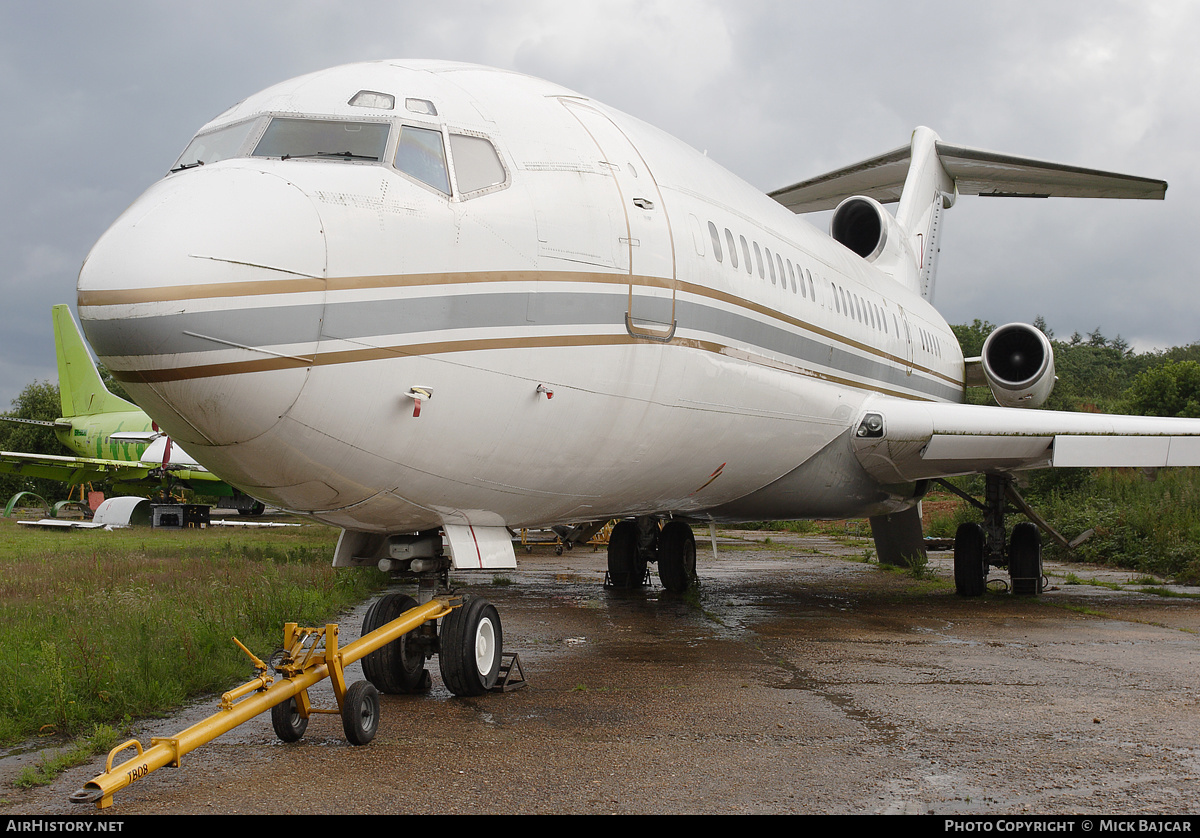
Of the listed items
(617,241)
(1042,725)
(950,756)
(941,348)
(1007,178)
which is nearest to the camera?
(950,756)

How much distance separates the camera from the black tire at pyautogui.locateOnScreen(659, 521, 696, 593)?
1320 centimetres

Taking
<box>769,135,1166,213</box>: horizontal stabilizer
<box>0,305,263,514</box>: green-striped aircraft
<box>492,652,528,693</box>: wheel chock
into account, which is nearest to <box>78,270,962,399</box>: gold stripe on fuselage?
<box>492,652,528,693</box>: wheel chock

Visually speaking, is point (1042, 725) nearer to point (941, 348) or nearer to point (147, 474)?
point (941, 348)

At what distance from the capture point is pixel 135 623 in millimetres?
7555

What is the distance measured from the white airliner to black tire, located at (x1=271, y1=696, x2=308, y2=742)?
100 cm

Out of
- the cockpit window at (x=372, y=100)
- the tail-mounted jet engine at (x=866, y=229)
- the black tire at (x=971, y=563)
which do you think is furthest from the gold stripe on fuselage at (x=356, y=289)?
the tail-mounted jet engine at (x=866, y=229)

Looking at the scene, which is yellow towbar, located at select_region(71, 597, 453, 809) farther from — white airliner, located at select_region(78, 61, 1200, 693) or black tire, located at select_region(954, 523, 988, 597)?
black tire, located at select_region(954, 523, 988, 597)

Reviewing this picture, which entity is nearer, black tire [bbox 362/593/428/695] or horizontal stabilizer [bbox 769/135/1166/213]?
black tire [bbox 362/593/428/695]

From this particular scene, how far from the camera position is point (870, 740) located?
16.4 feet

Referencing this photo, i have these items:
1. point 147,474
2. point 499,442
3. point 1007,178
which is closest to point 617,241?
point 499,442

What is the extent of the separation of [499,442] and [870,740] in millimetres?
2493

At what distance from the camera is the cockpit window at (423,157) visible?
504 centimetres

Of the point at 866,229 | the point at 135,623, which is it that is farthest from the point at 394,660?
the point at 866,229

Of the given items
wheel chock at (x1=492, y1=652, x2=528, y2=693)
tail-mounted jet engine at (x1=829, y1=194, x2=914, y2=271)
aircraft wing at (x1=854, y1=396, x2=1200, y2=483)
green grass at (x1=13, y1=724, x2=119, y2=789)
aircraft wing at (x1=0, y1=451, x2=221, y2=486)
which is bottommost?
green grass at (x1=13, y1=724, x2=119, y2=789)
